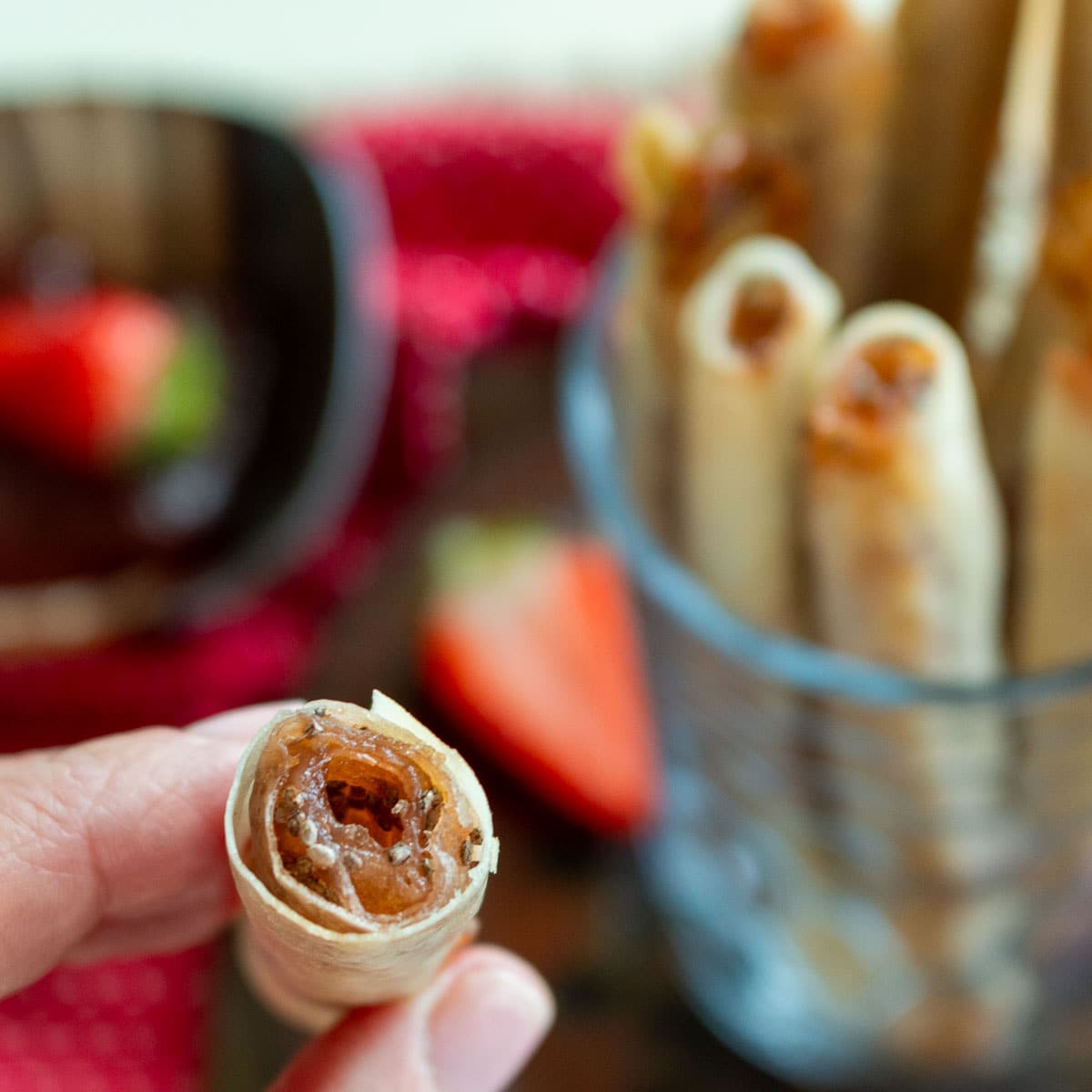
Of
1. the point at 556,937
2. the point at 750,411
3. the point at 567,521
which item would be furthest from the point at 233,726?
the point at 567,521

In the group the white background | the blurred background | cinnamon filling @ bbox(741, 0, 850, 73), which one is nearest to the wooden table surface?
the blurred background

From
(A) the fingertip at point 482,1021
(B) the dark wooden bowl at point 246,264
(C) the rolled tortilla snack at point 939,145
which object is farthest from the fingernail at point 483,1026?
(B) the dark wooden bowl at point 246,264

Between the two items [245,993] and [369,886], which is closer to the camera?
[369,886]

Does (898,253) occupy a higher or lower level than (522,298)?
higher

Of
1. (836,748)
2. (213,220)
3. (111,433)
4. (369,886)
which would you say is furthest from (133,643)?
(369,886)

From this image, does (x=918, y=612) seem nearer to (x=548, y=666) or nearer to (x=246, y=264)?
(x=548, y=666)

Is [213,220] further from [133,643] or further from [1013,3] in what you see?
[1013,3]
